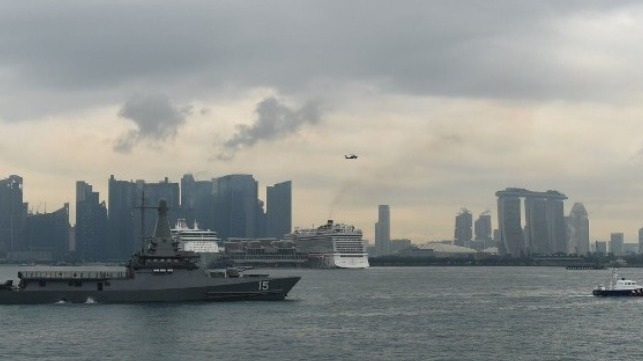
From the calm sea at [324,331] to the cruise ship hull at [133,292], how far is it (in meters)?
1.73

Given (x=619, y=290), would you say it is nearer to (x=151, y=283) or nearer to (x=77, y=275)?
(x=151, y=283)

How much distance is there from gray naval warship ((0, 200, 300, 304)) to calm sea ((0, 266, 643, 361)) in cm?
186

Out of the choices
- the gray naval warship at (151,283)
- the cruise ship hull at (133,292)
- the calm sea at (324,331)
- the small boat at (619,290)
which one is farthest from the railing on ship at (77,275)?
the small boat at (619,290)

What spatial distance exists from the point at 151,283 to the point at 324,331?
930 inches

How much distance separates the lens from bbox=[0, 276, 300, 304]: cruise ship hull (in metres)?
79.8

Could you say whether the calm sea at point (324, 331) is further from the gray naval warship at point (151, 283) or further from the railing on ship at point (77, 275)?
the railing on ship at point (77, 275)

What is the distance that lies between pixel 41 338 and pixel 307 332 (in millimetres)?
17566

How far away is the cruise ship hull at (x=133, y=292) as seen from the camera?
79.8 m

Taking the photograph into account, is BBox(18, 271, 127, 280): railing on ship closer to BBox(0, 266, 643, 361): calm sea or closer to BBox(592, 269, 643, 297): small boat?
BBox(0, 266, 643, 361): calm sea

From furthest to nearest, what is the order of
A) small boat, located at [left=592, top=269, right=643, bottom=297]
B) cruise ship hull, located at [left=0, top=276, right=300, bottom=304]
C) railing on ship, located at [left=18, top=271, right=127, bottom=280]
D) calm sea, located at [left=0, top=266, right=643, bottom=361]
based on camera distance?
small boat, located at [left=592, top=269, right=643, bottom=297]
railing on ship, located at [left=18, top=271, right=127, bottom=280]
cruise ship hull, located at [left=0, top=276, right=300, bottom=304]
calm sea, located at [left=0, top=266, right=643, bottom=361]

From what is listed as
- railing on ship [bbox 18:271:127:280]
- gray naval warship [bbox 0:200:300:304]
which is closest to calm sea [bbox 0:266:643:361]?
gray naval warship [bbox 0:200:300:304]

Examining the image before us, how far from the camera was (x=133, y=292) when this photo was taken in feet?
262

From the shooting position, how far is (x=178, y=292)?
262 ft

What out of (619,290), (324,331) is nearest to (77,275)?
(324,331)
